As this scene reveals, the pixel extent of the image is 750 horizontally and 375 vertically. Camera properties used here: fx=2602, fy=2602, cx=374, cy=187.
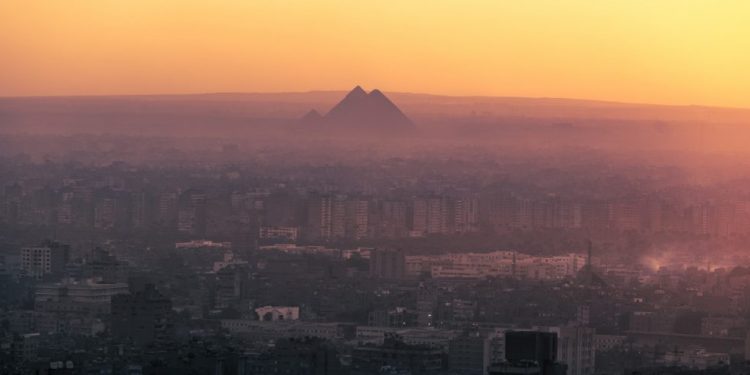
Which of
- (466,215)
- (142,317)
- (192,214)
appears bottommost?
(142,317)

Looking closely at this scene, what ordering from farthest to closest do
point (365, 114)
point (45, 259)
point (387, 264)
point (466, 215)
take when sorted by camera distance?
point (365, 114) → point (466, 215) → point (387, 264) → point (45, 259)

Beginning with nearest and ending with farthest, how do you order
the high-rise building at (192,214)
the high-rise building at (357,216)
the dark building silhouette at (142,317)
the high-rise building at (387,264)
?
the dark building silhouette at (142,317), the high-rise building at (387,264), the high-rise building at (192,214), the high-rise building at (357,216)

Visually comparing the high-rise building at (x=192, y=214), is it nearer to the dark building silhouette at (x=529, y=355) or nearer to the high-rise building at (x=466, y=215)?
the high-rise building at (x=466, y=215)

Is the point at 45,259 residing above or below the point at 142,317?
above

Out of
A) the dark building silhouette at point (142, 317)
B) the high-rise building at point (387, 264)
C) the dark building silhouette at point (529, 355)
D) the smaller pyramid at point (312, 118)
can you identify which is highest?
the smaller pyramid at point (312, 118)

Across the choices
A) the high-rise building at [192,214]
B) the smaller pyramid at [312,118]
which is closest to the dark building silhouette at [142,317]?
the high-rise building at [192,214]

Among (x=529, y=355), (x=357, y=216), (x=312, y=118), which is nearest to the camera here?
(x=529, y=355)

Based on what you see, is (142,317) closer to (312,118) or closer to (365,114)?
(312,118)

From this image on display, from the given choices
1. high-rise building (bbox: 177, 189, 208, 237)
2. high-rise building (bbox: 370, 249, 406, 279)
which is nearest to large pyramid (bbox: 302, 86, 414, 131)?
high-rise building (bbox: 177, 189, 208, 237)

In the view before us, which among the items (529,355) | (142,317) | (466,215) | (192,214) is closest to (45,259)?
(192,214)
